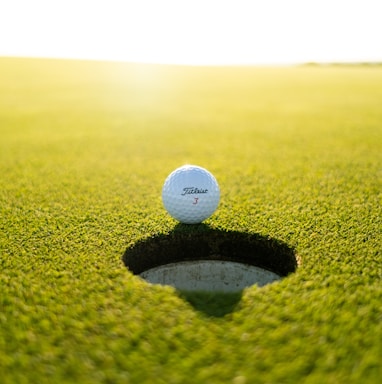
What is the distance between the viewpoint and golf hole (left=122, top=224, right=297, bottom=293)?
10.2 feet

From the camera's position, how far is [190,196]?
3.26 meters

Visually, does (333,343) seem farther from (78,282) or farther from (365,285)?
(78,282)

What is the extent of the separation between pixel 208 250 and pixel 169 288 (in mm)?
938

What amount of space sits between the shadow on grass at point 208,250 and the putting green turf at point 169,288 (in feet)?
Result: 0.17

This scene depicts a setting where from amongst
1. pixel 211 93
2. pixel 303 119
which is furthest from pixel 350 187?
pixel 211 93

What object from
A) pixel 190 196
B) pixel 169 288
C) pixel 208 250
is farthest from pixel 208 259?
pixel 169 288

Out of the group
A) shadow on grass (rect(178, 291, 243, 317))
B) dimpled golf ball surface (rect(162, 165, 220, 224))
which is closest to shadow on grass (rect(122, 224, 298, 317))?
dimpled golf ball surface (rect(162, 165, 220, 224))

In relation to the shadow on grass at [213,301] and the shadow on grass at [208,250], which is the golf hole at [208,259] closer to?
the shadow on grass at [208,250]

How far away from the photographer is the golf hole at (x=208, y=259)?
10.2 feet

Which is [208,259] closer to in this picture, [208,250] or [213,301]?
[208,250]

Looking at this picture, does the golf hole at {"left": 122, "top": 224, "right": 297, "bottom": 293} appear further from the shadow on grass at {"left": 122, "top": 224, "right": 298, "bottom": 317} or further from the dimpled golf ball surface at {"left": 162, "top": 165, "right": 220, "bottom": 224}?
the dimpled golf ball surface at {"left": 162, "top": 165, "right": 220, "bottom": 224}

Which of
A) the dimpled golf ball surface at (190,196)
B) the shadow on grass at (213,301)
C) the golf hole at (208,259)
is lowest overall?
the shadow on grass at (213,301)

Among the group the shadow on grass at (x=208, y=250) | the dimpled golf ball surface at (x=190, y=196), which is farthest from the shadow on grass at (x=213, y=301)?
the dimpled golf ball surface at (x=190, y=196)

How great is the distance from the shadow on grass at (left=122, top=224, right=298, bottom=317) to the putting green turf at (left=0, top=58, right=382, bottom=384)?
0.05 metres
